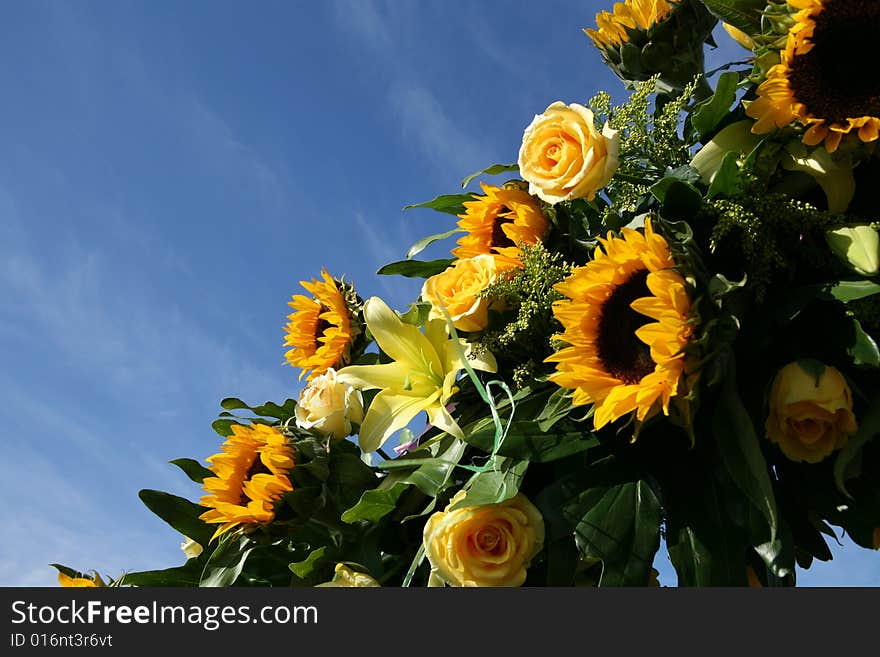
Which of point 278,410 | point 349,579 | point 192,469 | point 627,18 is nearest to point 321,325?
point 278,410

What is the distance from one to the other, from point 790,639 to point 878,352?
0.24 metres

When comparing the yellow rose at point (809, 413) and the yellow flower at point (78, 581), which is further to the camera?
the yellow flower at point (78, 581)

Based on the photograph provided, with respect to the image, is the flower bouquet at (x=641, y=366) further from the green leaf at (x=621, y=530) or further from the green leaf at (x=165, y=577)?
the green leaf at (x=165, y=577)

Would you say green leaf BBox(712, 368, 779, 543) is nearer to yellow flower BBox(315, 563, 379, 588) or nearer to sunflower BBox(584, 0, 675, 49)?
yellow flower BBox(315, 563, 379, 588)

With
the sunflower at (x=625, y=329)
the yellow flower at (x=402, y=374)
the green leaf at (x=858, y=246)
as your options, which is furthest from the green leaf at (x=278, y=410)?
the green leaf at (x=858, y=246)

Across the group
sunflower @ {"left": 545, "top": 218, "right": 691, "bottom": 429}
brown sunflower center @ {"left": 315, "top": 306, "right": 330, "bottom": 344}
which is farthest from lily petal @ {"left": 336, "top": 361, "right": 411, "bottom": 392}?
brown sunflower center @ {"left": 315, "top": 306, "right": 330, "bottom": 344}

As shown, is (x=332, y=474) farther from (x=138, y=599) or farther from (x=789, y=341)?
(x=789, y=341)

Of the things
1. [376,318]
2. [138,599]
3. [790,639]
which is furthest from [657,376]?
[138,599]

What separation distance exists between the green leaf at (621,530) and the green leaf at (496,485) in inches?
2.3

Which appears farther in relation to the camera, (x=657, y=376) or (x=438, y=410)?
(x=438, y=410)

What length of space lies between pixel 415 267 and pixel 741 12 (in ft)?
1.56

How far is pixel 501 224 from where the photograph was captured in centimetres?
96

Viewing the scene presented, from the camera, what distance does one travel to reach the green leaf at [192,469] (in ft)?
3.71

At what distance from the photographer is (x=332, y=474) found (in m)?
0.96
